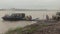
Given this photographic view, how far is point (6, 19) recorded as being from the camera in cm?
1980

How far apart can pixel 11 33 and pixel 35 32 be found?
871mm

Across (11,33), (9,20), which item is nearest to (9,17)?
(9,20)

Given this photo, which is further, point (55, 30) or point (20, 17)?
point (20, 17)

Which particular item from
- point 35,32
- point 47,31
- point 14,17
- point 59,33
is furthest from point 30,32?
point 14,17

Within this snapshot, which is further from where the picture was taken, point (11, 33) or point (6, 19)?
point (6, 19)

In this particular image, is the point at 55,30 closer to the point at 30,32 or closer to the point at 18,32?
the point at 30,32

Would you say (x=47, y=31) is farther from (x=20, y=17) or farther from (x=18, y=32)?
(x=20, y=17)

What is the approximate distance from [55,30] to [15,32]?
138 centimetres

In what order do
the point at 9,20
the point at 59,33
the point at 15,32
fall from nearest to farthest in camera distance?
the point at 59,33
the point at 15,32
the point at 9,20

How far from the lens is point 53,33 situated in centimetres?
580

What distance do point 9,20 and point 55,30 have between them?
13.7 meters

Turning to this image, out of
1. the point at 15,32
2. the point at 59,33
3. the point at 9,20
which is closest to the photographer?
the point at 59,33

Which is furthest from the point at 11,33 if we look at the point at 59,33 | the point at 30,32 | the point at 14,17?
the point at 14,17

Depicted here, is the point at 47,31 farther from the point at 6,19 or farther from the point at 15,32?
the point at 6,19
